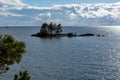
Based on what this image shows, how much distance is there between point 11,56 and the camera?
25.9 metres

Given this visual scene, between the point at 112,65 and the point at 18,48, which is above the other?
the point at 18,48

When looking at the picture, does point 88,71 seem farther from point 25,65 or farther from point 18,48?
point 18,48

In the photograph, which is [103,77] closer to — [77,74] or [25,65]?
[77,74]

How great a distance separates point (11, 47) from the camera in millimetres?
25375

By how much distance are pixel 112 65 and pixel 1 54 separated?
73424mm

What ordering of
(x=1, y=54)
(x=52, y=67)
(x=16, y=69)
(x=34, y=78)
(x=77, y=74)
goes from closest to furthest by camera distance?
(x=1, y=54)
(x=34, y=78)
(x=77, y=74)
(x=16, y=69)
(x=52, y=67)

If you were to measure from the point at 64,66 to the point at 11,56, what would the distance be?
66084mm

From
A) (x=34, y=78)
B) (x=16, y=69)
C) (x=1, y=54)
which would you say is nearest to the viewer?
(x=1, y=54)

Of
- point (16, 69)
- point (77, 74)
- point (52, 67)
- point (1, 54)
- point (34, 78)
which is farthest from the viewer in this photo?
point (52, 67)

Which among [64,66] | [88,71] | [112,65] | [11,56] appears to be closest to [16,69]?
[64,66]

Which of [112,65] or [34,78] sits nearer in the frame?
[34,78]

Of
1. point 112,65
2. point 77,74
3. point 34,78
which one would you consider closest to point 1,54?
point 34,78

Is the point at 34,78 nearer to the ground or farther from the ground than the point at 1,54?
nearer to the ground

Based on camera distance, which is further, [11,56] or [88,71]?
[88,71]
